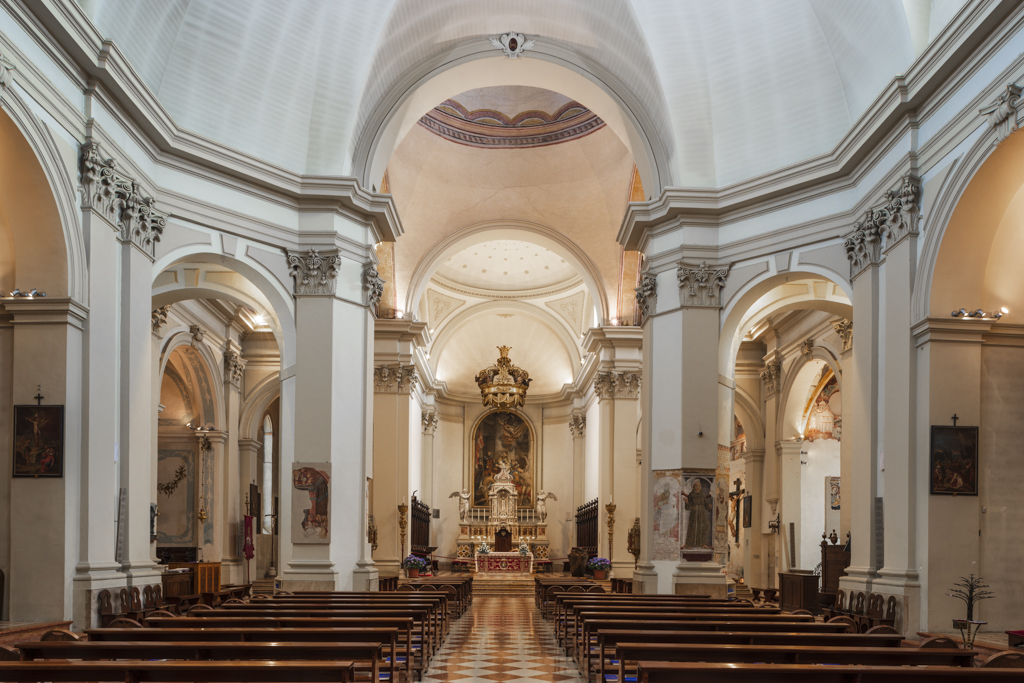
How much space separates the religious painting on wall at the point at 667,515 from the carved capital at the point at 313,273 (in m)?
6.16

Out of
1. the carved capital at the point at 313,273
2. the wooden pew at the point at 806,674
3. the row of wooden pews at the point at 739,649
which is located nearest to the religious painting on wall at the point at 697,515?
the row of wooden pews at the point at 739,649

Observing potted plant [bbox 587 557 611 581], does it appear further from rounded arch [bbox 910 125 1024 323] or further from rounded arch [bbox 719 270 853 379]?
rounded arch [bbox 910 125 1024 323]

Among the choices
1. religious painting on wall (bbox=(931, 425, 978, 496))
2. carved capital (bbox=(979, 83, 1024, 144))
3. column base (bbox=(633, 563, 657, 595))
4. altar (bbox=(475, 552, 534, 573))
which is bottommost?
altar (bbox=(475, 552, 534, 573))

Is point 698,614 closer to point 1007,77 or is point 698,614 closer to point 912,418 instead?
point 912,418

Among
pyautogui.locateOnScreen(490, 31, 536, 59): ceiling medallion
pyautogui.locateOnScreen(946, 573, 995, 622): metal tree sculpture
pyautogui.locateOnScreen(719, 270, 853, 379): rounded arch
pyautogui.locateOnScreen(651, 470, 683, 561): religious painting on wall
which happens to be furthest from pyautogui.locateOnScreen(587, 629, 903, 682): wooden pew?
pyautogui.locateOnScreen(490, 31, 536, 59): ceiling medallion

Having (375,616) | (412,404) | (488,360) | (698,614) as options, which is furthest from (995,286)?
(488,360)

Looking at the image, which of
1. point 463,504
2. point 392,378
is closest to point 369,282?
point 392,378

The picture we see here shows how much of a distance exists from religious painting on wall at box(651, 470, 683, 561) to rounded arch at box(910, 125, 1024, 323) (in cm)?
513

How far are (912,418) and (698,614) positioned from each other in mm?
3713

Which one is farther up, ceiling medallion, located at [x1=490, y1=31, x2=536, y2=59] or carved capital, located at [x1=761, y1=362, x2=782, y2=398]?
ceiling medallion, located at [x1=490, y1=31, x2=536, y2=59]

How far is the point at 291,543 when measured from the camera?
1452cm

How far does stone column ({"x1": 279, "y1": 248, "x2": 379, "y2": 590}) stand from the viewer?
1450cm

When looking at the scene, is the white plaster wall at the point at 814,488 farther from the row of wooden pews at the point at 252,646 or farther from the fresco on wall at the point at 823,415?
the row of wooden pews at the point at 252,646

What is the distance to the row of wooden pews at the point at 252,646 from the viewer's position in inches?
207
